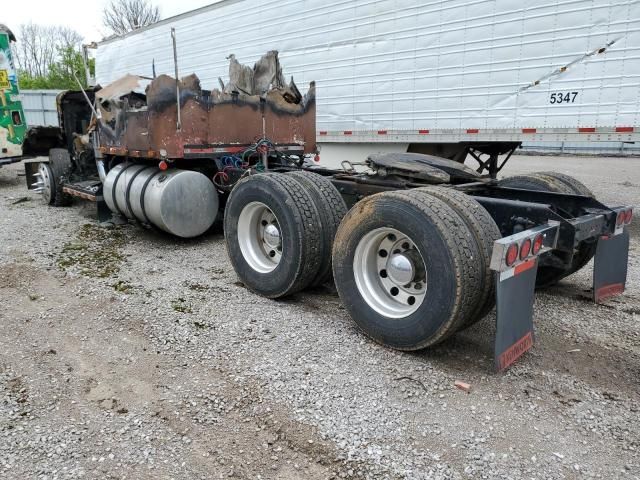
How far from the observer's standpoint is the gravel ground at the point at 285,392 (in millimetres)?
2264

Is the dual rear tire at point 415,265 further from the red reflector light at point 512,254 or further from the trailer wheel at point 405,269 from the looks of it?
the red reflector light at point 512,254

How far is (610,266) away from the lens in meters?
3.96

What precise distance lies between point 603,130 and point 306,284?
15.5 ft

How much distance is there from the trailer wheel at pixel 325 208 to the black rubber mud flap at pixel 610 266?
199cm

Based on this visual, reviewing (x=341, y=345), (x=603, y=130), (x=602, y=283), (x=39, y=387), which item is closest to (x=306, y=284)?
(x=341, y=345)

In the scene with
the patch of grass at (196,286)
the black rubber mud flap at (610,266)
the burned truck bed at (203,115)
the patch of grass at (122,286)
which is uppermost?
the burned truck bed at (203,115)

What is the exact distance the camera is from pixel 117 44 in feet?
47.9

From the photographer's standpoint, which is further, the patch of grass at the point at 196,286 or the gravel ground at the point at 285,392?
the patch of grass at the point at 196,286

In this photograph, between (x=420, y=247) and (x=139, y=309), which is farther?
(x=139, y=309)

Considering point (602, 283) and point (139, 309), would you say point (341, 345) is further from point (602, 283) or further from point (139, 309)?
point (602, 283)

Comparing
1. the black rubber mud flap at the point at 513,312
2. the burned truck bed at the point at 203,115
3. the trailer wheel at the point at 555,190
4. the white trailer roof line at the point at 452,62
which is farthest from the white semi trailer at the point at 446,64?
the black rubber mud flap at the point at 513,312

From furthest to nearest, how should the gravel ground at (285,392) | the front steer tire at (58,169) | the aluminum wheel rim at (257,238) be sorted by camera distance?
the front steer tire at (58,169) → the aluminum wheel rim at (257,238) → the gravel ground at (285,392)

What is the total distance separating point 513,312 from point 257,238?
2449 mm

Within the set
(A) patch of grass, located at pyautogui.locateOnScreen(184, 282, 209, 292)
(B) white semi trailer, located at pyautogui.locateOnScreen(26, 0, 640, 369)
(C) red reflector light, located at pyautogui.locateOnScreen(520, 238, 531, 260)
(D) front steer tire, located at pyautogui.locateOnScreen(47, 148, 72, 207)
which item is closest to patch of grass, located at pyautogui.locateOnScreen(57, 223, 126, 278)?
(B) white semi trailer, located at pyautogui.locateOnScreen(26, 0, 640, 369)
